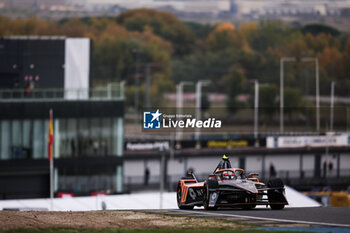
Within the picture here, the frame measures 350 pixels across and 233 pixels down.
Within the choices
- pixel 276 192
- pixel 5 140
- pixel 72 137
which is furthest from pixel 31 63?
pixel 276 192

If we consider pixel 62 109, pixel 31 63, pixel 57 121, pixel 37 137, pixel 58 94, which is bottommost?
pixel 37 137

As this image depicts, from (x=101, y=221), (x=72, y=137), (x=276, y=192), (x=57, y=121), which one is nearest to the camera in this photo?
(x=101, y=221)

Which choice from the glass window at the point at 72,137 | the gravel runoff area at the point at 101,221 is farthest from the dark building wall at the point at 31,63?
the gravel runoff area at the point at 101,221

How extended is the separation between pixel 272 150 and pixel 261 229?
228 ft

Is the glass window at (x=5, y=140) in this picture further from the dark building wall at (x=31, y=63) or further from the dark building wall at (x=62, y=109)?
the dark building wall at (x=31, y=63)

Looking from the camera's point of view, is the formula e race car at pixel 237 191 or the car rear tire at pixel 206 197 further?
the car rear tire at pixel 206 197

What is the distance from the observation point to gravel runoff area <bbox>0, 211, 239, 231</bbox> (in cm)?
2522

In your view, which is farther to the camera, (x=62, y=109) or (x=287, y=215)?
(x=62, y=109)

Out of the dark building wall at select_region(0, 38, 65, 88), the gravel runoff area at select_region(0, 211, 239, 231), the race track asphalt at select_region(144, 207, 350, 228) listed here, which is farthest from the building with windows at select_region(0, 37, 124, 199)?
the gravel runoff area at select_region(0, 211, 239, 231)

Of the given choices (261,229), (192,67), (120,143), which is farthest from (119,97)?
(192,67)

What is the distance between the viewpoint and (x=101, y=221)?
86.2ft

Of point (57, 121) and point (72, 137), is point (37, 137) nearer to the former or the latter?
point (57, 121)

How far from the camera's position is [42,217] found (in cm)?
2728

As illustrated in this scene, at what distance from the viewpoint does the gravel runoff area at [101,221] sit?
2522cm
